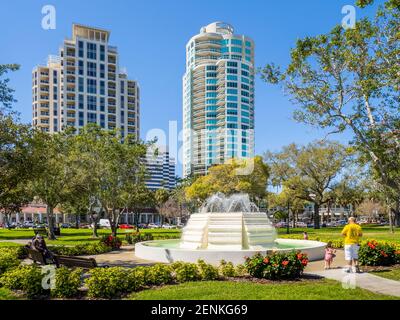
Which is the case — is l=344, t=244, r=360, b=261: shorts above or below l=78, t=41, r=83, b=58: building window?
below

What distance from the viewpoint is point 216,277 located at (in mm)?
12203

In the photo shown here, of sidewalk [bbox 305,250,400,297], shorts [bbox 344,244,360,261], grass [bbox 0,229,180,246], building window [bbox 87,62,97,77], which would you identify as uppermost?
building window [bbox 87,62,97,77]

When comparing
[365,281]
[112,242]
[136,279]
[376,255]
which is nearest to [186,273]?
[136,279]

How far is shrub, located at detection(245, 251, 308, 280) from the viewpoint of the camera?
38.9ft

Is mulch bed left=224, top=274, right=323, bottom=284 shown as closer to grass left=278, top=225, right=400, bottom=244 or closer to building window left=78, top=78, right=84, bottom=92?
grass left=278, top=225, right=400, bottom=244

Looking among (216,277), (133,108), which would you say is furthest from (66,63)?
(216,277)

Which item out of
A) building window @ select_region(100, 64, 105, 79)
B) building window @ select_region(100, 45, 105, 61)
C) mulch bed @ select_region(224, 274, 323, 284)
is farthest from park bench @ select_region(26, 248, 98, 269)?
building window @ select_region(100, 45, 105, 61)

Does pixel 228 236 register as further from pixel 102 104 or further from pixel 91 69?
pixel 91 69

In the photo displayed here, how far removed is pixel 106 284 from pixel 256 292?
367 cm

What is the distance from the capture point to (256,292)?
32.1 ft

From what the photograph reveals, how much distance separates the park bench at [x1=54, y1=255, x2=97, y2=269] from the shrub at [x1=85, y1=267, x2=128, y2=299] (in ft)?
8.87
